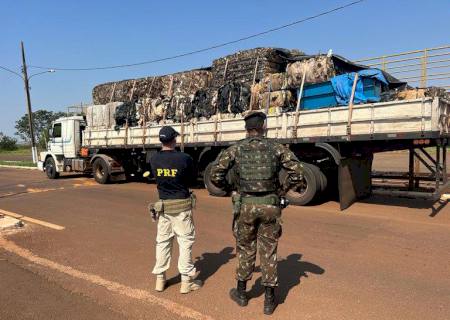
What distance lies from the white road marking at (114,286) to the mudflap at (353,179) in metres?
5.36

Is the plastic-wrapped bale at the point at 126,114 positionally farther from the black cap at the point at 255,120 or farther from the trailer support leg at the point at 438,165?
Answer: the black cap at the point at 255,120

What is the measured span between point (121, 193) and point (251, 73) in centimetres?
494

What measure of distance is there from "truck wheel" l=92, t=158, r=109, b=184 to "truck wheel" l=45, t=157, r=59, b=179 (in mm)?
3263

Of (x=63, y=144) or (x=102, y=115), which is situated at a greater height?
(x=102, y=115)

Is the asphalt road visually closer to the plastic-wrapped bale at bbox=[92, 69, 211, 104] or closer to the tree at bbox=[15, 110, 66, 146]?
the plastic-wrapped bale at bbox=[92, 69, 211, 104]

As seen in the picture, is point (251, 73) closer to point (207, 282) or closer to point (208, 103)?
point (208, 103)

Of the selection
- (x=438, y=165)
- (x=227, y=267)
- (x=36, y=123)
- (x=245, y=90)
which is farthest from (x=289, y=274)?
(x=36, y=123)

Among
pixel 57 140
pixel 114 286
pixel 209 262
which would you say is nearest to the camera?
pixel 114 286

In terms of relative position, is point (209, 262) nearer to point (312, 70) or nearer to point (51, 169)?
point (312, 70)

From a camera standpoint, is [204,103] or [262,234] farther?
[204,103]

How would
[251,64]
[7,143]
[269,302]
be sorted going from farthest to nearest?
[7,143], [251,64], [269,302]

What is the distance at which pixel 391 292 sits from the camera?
4137 millimetres

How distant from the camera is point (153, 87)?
14.2 metres

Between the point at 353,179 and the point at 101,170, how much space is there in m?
9.37
